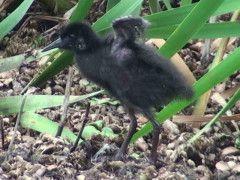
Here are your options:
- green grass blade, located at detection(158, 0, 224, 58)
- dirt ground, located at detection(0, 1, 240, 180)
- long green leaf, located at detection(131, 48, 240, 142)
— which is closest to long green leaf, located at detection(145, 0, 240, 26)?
green grass blade, located at detection(158, 0, 224, 58)

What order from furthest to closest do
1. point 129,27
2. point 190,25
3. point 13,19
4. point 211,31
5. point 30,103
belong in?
point 13,19, point 30,103, point 211,31, point 190,25, point 129,27

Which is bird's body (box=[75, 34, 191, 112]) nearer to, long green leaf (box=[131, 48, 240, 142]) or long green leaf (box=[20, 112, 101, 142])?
long green leaf (box=[131, 48, 240, 142])

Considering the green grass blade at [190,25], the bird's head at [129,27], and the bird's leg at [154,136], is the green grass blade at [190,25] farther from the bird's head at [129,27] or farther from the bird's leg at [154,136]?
the bird's leg at [154,136]

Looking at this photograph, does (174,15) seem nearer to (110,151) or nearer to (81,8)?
(81,8)

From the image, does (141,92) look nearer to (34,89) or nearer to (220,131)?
(220,131)

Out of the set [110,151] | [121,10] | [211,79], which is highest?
[121,10]

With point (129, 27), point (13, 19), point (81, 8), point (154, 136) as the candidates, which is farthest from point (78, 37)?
point (13, 19)

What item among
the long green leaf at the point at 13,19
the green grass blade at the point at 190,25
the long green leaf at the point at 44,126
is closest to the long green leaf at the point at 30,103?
the long green leaf at the point at 44,126
